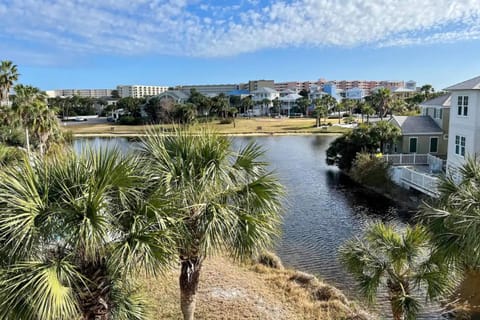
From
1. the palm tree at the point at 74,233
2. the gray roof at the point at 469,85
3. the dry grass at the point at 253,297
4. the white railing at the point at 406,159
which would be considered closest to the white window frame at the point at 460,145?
the gray roof at the point at 469,85

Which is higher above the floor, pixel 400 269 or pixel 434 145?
pixel 434 145

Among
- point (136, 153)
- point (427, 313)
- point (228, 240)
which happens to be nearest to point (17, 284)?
point (136, 153)

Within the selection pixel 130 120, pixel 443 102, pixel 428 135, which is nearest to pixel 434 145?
pixel 428 135

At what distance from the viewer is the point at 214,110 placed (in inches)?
3684

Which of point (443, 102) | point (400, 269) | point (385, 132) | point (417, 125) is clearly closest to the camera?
point (400, 269)

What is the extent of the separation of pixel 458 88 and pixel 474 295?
14165mm

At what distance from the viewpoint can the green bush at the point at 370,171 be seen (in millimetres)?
26406

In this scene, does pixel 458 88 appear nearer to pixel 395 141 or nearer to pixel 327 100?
pixel 395 141

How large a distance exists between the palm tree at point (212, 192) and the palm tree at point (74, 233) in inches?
26.7

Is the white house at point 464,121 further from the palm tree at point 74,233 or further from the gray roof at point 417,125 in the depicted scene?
the palm tree at point 74,233

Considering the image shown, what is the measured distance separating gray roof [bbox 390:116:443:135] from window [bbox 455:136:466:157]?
729 centimetres

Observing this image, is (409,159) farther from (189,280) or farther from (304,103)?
(304,103)

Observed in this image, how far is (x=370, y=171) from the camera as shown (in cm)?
2778

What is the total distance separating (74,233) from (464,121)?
905 inches
